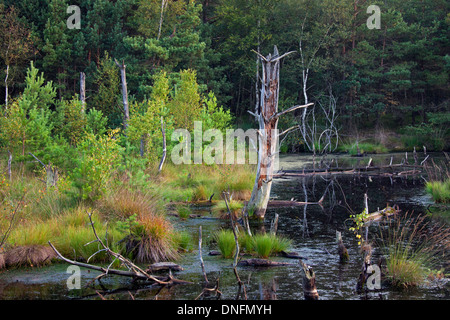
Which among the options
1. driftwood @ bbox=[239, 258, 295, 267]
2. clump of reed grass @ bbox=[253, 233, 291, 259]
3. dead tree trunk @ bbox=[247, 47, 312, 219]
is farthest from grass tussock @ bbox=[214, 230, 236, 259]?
dead tree trunk @ bbox=[247, 47, 312, 219]

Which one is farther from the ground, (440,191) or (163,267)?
(440,191)

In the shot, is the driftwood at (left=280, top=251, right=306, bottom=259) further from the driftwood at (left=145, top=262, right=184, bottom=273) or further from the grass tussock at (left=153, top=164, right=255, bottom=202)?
the grass tussock at (left=153, top=164, right=255, bottom=202)

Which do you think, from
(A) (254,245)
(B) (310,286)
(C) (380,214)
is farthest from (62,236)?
(C) (380,214)

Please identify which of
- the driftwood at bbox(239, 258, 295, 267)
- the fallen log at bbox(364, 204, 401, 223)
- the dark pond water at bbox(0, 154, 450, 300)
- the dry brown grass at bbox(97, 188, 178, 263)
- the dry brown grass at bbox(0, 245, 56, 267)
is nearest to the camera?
the dark pond water at bbox(0, 154, 450, 300)

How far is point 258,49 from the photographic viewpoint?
33969 mm

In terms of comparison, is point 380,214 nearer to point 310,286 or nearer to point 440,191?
point 440,191

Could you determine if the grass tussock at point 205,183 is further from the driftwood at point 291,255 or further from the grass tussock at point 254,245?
the driftwood at point 291,255

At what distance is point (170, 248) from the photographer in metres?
8.69

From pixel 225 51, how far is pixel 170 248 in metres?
31.4

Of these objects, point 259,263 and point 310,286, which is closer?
point 310,286

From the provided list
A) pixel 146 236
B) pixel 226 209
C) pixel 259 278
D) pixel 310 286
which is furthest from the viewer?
pixel 226 209

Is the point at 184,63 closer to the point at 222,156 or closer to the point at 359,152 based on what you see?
the point at 359,152

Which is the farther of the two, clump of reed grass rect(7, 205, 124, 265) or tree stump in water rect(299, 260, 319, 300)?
clump of reed grass rect(7, 205, 124, 265)

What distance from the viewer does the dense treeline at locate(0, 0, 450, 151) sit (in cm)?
3008
